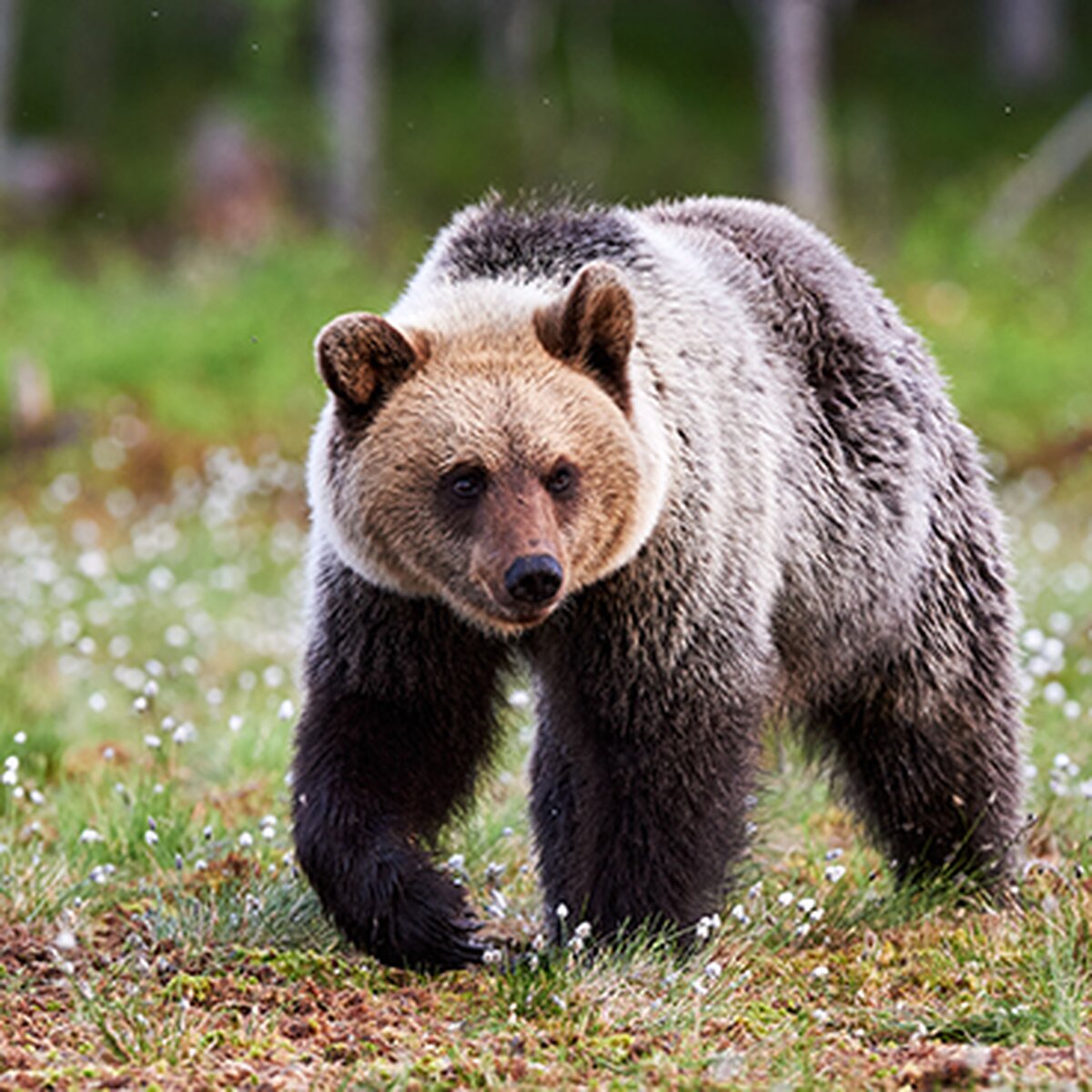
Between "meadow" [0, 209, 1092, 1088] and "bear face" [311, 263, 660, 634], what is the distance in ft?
Answer: 2.68

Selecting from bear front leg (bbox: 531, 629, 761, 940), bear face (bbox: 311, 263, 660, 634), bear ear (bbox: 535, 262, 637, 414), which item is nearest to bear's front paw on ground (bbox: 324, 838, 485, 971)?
bear front leg (bbox: 531, 629, 761, 940)

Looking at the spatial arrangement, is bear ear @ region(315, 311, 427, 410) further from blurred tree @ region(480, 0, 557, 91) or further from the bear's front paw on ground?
blurred tree @ region(480, 0, 557, 91)

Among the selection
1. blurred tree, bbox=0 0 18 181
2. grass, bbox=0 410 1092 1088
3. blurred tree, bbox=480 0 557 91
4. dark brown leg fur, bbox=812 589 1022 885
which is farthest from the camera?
blurred tree, bbox=480 0 557 91

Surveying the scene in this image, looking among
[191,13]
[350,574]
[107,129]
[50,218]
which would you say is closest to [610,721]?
[350,574]

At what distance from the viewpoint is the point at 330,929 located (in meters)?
4.63

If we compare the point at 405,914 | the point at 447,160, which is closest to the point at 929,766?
the point at 405,914

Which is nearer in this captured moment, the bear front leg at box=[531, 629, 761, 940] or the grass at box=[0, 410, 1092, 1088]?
the grass at box=[0, 410, 1092, 1088]

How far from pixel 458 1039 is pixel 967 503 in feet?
8.33

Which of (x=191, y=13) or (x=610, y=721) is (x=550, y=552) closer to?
(x=610, y=721)

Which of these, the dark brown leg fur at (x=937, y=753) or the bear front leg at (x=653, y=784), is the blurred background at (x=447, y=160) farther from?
the dark brown leg fur at (x=937, y=753)

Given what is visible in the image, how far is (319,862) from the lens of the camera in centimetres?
449

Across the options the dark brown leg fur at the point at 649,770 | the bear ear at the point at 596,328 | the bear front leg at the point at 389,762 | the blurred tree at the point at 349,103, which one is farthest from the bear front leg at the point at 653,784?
the blurred tree at the point at 349,103

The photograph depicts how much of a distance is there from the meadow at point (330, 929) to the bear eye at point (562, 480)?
0.95 metres

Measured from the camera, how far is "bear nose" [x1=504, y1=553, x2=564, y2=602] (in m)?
4.05
